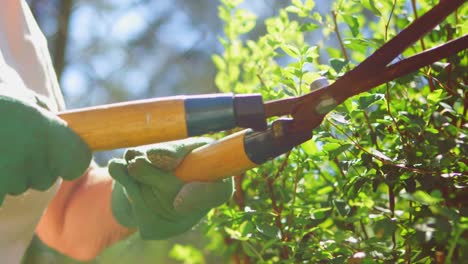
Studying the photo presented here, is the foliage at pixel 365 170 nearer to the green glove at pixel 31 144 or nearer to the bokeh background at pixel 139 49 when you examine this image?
the green glove at pixel 31 144

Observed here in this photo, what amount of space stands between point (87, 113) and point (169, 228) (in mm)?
271


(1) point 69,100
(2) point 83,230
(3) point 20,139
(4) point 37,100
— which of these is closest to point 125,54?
(1) point 69,100

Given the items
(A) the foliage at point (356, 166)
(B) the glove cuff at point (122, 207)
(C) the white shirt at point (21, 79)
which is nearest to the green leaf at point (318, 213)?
(A) the foliage at point (356, 166)

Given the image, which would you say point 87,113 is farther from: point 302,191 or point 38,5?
point 38,5

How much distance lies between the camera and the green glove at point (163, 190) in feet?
2.95

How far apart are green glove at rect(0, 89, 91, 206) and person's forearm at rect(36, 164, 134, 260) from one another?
1.71 feet

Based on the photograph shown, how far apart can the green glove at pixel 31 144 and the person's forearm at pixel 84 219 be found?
20.5 inches

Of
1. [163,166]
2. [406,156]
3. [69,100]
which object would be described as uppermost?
[406,156]

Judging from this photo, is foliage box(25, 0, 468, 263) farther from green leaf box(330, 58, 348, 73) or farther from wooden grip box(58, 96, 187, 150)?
wooden grip box(58, 96, 187, 150)

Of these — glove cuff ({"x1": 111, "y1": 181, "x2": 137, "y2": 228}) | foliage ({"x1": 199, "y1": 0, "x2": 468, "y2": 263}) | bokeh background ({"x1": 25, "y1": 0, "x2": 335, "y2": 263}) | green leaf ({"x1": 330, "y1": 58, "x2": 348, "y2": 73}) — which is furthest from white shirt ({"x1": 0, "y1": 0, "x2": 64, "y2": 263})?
bokeh background ({"x1": 25, "y1": 0, "x2": 335, "y2": 263})

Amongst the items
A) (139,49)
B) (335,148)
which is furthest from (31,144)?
(139,49)

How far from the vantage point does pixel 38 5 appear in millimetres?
2795

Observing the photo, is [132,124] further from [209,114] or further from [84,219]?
[84,219]

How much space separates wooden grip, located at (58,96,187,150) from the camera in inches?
30.2
